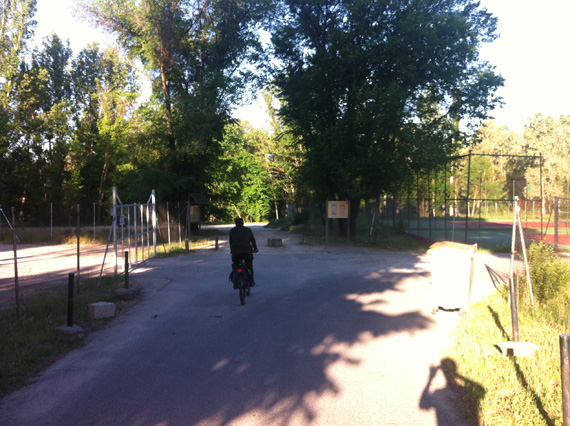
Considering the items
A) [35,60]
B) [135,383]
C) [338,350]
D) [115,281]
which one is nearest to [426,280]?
[338,350]

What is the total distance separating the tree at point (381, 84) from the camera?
74.0 ft

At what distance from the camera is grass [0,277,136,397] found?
20.2ft

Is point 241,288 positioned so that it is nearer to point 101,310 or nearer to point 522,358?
point 101,310

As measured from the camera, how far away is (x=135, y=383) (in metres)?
5.60

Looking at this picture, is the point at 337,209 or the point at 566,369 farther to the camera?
the point at 337,209

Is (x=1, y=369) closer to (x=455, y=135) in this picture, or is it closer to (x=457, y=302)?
(x=457, y=302)

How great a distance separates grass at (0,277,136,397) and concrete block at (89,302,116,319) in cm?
11

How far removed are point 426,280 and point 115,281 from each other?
8448 mm

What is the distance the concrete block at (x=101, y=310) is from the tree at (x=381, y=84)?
1552cm

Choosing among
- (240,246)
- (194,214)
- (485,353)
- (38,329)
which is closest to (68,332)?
(38,329)

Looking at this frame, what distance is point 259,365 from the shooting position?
20.4 feet

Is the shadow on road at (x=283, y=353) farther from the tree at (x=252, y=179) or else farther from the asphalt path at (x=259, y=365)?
the tree at (x=252, y=179)

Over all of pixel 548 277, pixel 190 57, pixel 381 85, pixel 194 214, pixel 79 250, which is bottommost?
pixel 79 250

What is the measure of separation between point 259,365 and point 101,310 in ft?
13.9
